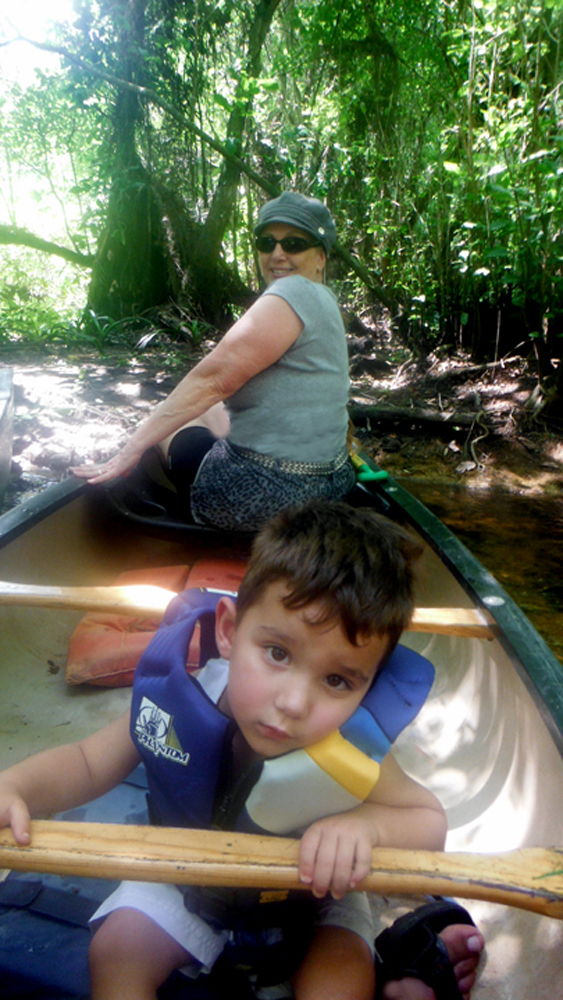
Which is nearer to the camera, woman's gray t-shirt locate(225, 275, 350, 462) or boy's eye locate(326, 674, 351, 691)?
boy's eye locate(326, 674, 351, 691)

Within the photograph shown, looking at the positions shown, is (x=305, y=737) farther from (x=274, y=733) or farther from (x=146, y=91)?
(x=146, y=91)

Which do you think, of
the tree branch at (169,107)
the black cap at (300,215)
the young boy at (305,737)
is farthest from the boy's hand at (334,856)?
the tree branch at (169,107)

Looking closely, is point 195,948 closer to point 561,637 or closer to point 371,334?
point 561,637

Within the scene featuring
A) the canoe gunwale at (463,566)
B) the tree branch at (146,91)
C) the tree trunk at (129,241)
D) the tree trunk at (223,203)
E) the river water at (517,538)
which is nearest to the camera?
the canoe gunwale at (463,566)

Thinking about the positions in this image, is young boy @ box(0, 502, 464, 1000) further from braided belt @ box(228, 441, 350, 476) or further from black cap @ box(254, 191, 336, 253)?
black cap @ box(254, 191, 336, 253)

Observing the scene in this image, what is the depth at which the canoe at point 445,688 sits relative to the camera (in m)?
1.27

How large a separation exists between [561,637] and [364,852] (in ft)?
8.37

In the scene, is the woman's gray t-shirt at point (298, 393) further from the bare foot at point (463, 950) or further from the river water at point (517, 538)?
the river water at point (517, 538)

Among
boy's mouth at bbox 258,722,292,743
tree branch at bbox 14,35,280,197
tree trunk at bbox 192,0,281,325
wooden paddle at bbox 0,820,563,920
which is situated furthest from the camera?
tree trunk at bbox 192,0,281,325

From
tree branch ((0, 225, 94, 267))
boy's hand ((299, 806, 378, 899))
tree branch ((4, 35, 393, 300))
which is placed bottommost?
boy's hand ((299, 806, 378, 899))

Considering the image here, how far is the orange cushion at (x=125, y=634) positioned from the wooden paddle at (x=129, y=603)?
11.2 inches

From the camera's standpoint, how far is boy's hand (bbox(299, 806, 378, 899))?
0.81 metres

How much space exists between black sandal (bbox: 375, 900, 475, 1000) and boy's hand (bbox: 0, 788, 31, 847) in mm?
608

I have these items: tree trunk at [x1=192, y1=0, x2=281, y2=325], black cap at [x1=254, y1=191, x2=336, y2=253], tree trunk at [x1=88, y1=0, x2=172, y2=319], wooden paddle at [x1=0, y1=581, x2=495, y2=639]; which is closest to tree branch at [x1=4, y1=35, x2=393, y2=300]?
tree trunk at [x1=192, y1=0, x2=281, y2=325]
